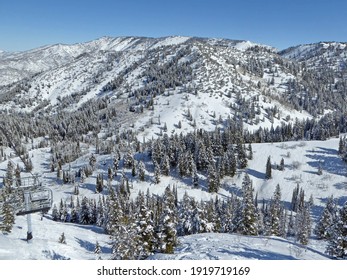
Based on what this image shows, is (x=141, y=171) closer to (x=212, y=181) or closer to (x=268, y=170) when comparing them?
(x=212, y=181)

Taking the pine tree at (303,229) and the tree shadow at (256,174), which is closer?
the pine tree at (303,229)

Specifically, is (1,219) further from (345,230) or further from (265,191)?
(265,191)

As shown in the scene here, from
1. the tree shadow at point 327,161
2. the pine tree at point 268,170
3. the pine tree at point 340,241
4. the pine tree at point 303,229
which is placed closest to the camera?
the pine tree at point 340,241

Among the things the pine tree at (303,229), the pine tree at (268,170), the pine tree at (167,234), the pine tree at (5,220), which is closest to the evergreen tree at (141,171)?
the pine tree at (268,170)

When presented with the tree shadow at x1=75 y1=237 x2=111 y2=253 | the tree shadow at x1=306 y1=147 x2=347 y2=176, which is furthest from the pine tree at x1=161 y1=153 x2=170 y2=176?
the tree shadow at x1=75 y1=237 x2=111 y2=253

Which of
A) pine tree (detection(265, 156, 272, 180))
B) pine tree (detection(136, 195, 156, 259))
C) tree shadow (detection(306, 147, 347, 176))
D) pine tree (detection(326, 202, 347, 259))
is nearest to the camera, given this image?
pine tree (detection(326, 202, 347, 259))

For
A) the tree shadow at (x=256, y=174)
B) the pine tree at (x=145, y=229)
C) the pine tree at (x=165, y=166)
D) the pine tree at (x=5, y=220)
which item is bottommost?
the tree shadow at (x=256, y=174)

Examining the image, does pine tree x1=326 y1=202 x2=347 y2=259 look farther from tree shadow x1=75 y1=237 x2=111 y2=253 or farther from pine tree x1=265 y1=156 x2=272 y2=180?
pine tree x1=265 y1=156 x2=272 y2=180

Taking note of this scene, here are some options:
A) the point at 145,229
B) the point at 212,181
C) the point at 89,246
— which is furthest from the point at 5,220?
→ the point at 212,181

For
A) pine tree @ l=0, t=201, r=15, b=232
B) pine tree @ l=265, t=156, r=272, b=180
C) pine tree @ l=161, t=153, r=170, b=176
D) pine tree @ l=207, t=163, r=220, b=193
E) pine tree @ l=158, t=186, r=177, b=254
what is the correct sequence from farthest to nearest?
pine tree @ l=265, t=156, r=272, b=180
pine tree @ l=161, t=153, r=170, b=176
pine tree @ l=207, t=163, r=220, b=193
pine tree @ l=0, t=201, r=15, b=232
pine tree @ l=158, t=186, r=177, b=254

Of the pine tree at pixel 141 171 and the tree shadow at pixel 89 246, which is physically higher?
the tree shadow at pixel 89 246

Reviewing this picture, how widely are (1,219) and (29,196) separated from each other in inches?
968

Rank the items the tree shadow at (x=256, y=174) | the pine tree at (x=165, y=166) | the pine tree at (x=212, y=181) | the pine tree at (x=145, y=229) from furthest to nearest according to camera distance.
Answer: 1. the tree shadow at (x=256, y=174)
2. the pine tree at (x=165, y=166)
3. the pine tree at (x=212, y=181)
4. the pine tree at (x=145, y=229)

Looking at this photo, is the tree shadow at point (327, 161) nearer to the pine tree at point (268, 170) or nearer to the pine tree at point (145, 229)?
the pine tree at point (268, 170)
